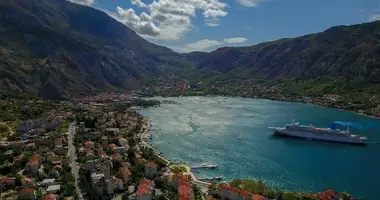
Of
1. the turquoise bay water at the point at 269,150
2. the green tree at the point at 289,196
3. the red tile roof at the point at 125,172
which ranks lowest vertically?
the turquoise bay water at the point at 269,150

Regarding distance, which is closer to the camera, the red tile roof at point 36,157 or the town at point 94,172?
the town at point 94,172

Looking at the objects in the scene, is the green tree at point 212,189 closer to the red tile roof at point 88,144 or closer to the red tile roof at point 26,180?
the red tile roof at point 26,180

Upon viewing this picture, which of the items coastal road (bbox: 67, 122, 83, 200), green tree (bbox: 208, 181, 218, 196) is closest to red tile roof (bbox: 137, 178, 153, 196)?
coastal road (bbox: 67, 122, 83, 200)

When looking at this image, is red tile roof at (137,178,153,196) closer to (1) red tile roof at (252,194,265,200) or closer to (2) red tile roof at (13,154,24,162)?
(1) red tile roof at (252,194,265,200)

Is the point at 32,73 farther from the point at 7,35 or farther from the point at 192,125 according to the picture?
the point at 192,125

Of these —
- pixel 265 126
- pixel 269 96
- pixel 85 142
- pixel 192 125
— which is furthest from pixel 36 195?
pixel 269 96

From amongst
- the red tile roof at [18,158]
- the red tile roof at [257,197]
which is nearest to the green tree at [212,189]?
the red tile roof at [257,197]

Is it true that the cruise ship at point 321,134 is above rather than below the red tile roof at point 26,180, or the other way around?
above
